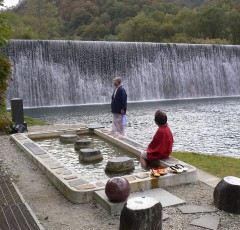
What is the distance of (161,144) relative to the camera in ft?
22.3

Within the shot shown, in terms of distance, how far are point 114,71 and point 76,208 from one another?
2171 cm

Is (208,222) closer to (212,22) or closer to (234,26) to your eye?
(212,22)

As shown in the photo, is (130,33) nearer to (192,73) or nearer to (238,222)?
(192,73)

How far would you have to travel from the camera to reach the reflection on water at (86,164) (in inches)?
275

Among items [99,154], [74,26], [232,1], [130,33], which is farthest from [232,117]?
[232,1]

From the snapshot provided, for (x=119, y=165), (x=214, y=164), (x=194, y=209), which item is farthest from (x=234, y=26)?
(x=194, y=209)

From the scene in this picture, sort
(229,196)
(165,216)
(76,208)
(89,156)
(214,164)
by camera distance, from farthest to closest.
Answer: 1. (214,164)
2. (89,156)
3. (76,208)
4. (229,196)
5. (165,216)

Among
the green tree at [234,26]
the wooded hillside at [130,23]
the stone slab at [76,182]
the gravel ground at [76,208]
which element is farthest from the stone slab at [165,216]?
the green tree at [234,26]

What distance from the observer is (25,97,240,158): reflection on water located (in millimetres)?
11398

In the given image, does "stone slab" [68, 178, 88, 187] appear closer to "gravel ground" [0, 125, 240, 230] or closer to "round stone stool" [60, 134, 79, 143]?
"gravel ground" [0, 125, 240, 230]

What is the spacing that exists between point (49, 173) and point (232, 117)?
40.8 ft

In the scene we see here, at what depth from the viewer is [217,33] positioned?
4581 centimetres

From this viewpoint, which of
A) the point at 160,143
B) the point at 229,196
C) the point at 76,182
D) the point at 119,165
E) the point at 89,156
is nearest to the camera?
the point at 229,196

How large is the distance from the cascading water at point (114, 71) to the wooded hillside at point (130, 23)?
36.1ft
